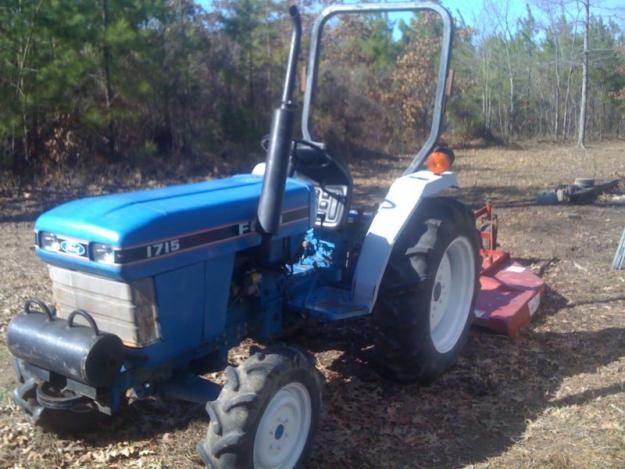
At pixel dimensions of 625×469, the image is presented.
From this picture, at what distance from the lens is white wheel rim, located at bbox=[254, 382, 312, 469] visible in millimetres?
3115

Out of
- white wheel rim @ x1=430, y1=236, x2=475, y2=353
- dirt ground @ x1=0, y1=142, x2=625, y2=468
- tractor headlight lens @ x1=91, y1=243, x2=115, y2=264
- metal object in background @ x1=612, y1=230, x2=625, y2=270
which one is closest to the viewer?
tractor headlight lens @ x1=91, y1=243, x2=115, y2=264

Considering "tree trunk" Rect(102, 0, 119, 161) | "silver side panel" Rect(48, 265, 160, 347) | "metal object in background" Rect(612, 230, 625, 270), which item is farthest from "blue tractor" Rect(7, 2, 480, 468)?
"tree trunk" Rect(102, 0, 119, 161)

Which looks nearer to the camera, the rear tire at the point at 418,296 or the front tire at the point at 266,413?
the front tire at the point at 266,413

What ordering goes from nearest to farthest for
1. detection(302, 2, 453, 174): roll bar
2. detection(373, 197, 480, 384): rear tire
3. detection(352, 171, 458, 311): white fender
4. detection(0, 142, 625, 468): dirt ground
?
1. detection(0, 142, 625, 468): dirt ground
2. detection(352, 171, 458, 311): white fender
3. detection(373, 197, 480, 384): rear tire
4. detection(302, 2, 453, 174): roll bar

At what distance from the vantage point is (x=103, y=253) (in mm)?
2932

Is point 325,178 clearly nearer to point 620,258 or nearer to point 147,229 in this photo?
point 147,229

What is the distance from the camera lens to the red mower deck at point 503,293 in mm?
5023

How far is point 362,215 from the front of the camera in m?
4.37

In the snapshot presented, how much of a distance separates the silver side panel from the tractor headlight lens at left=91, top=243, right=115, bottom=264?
132 mm

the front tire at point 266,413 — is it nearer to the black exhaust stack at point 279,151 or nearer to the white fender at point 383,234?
the black exhaust stack at point 279,151

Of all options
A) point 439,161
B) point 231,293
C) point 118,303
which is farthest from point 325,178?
point 118,303

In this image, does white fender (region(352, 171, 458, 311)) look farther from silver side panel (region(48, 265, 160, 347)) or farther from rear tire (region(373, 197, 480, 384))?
silver side panel (region(48, 265, 160, 347))

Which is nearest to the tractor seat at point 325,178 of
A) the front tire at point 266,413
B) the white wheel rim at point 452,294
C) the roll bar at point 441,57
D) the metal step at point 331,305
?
the metal step at point 331,305

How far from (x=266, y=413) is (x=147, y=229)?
2.82 ft
